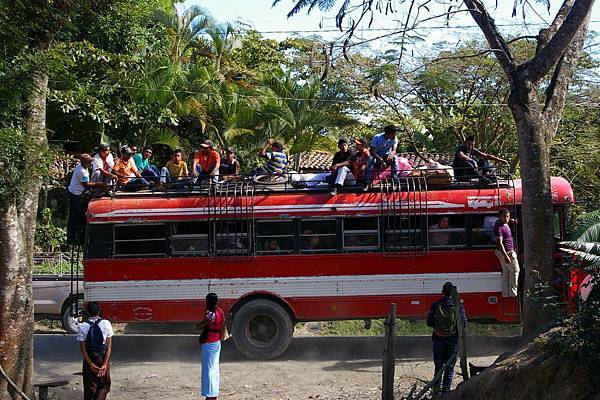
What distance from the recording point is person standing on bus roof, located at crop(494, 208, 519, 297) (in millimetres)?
12914

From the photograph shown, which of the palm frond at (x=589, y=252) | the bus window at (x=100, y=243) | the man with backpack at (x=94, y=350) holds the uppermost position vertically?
the bus window at (x=100, y=243)

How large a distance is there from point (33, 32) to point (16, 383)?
4.49 meters

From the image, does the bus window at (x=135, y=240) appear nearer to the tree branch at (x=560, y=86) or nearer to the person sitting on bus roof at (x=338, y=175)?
the person sitting on bus roof at (x=338, y=175)

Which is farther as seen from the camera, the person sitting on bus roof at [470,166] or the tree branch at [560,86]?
the person sitting on bus roof at [470,166]

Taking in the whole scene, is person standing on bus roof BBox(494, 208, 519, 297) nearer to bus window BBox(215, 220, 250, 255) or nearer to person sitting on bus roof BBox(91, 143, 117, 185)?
A: bus window BBox(215, 220, 250, 255)

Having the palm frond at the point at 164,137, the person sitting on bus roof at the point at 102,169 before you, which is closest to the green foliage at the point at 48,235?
the palm frond at the point at 164,137

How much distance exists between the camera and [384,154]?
46.4 ft

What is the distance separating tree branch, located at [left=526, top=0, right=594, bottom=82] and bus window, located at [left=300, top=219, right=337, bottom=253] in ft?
14.5

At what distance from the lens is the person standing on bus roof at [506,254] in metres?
12.9

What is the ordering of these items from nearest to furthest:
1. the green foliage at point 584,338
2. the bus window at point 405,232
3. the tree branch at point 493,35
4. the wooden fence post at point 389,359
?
the green foliage at point 584,338, the wooden fence post at point 389,359, the tree branch at point 493,35, the bus window at point 405,232

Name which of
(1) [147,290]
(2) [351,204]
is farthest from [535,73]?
(1) [147,290]

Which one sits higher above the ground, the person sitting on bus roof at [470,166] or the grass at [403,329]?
the person sitting on bus roof at [470,166]

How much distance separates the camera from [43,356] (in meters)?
14.4

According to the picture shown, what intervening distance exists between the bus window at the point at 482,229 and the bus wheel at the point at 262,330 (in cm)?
338
